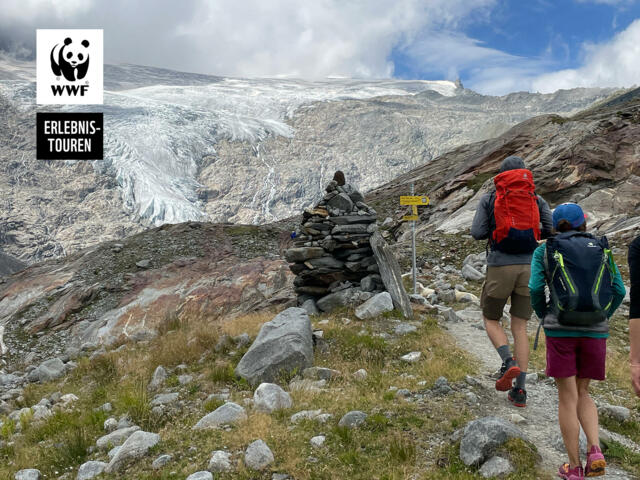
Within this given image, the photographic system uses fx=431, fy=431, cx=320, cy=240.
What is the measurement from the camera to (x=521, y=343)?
508 cm

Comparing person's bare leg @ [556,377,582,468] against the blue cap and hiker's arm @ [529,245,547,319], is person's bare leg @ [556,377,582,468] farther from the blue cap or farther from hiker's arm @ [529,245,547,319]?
the blue cap

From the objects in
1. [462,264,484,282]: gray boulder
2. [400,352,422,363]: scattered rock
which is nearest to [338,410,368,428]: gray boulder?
[400,352,422,363]: scattered rock

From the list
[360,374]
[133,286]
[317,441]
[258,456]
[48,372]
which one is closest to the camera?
[258,456]

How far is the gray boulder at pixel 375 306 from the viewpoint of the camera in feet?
31.8

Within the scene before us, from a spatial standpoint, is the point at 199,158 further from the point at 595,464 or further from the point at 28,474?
the point at 595,464

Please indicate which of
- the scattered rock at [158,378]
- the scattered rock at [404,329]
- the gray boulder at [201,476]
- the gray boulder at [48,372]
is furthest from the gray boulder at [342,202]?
the gray boulder at [201,476]

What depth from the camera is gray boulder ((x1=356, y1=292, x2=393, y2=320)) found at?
970 cm

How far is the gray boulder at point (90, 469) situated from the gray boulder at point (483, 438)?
3660 millimetres

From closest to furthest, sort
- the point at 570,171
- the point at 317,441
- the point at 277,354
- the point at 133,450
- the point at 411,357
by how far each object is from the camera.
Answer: the point at 317,441 → the point at 133,450 → the point at 277,354 → the point at 411,357 → the point at 570,171

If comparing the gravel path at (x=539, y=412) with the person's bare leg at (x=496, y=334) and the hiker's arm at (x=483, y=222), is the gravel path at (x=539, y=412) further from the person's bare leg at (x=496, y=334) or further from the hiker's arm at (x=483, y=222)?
the hiker's arm at (x=483, y=222)

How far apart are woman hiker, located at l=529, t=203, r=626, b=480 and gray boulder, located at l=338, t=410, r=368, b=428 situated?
1974 millimetres

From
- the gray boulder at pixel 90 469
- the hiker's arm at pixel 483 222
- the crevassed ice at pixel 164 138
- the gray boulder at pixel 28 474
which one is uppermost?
the crevassed ice at pixel 164 138

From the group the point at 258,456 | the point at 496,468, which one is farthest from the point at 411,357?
the point at 258,456

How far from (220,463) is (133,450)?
45.7 inches
